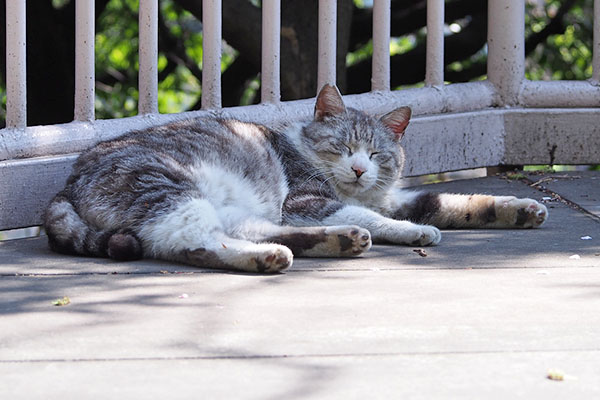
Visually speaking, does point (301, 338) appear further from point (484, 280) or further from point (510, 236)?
point (510, 236)

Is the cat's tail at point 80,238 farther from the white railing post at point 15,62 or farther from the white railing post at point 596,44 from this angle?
the white railing post at point 596,44

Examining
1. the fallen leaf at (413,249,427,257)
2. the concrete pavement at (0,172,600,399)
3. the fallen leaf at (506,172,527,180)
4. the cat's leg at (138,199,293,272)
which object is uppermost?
the fallen leaf at (506,172,527,180)

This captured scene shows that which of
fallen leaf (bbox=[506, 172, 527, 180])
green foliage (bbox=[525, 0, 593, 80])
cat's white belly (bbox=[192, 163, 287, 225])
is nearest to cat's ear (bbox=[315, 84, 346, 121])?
cat's white belly (bbox=[192, 163, 287, 225])

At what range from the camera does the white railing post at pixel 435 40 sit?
6.62 metres

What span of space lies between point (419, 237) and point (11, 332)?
217 cm

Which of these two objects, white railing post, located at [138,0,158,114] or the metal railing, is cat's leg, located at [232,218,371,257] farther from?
white railing post, located at [138,0,158,114]

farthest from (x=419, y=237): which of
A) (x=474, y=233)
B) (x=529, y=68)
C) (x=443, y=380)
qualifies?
(x=529, y=68)

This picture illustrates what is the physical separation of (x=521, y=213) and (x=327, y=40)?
5.96 ft

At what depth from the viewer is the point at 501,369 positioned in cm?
272

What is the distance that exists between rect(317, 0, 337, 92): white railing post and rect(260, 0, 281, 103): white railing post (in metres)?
0.31

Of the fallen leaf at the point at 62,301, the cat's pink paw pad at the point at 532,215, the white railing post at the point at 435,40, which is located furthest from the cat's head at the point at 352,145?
the fallen leaf at the point at 62,301

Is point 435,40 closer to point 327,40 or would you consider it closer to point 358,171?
point 327,40

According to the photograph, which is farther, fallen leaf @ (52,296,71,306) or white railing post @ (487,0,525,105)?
white railing post @ (487,0,525,105)

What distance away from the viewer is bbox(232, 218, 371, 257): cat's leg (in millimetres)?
4285
